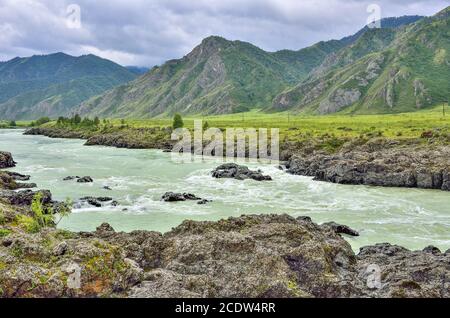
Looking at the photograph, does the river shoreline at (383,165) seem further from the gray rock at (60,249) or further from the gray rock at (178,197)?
the gray rock at (60,249)

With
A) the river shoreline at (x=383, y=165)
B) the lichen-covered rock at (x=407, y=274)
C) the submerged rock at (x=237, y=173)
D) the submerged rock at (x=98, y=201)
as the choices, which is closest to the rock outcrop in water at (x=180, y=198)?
the submerged rock at (x=98, y=201)

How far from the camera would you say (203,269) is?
797 inches

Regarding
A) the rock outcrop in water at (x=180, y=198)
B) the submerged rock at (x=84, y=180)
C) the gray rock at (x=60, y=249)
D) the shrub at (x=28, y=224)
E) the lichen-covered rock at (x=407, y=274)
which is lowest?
the rock outcrop in water at (x=180, y=198)

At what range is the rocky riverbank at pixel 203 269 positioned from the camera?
17.2m

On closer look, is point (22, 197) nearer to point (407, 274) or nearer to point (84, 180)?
point (84, 180)

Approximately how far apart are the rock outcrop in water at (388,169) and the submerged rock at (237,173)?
10.7m

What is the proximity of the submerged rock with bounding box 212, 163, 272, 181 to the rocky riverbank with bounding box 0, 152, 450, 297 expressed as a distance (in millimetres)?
54171

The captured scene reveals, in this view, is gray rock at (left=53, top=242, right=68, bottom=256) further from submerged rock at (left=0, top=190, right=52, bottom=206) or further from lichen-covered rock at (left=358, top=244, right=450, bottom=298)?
submerged rock at (left=0, top=190, right=52, bottom=206)

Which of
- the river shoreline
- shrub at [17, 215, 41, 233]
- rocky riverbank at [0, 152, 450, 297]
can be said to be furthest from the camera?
the river shoreline

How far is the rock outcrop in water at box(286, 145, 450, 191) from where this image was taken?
7150 cm

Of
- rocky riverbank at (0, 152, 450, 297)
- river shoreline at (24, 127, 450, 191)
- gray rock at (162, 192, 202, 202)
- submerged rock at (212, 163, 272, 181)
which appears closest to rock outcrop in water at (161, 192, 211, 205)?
gray rock at (162, 192, 202, 202)

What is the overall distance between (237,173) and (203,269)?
207 ft
